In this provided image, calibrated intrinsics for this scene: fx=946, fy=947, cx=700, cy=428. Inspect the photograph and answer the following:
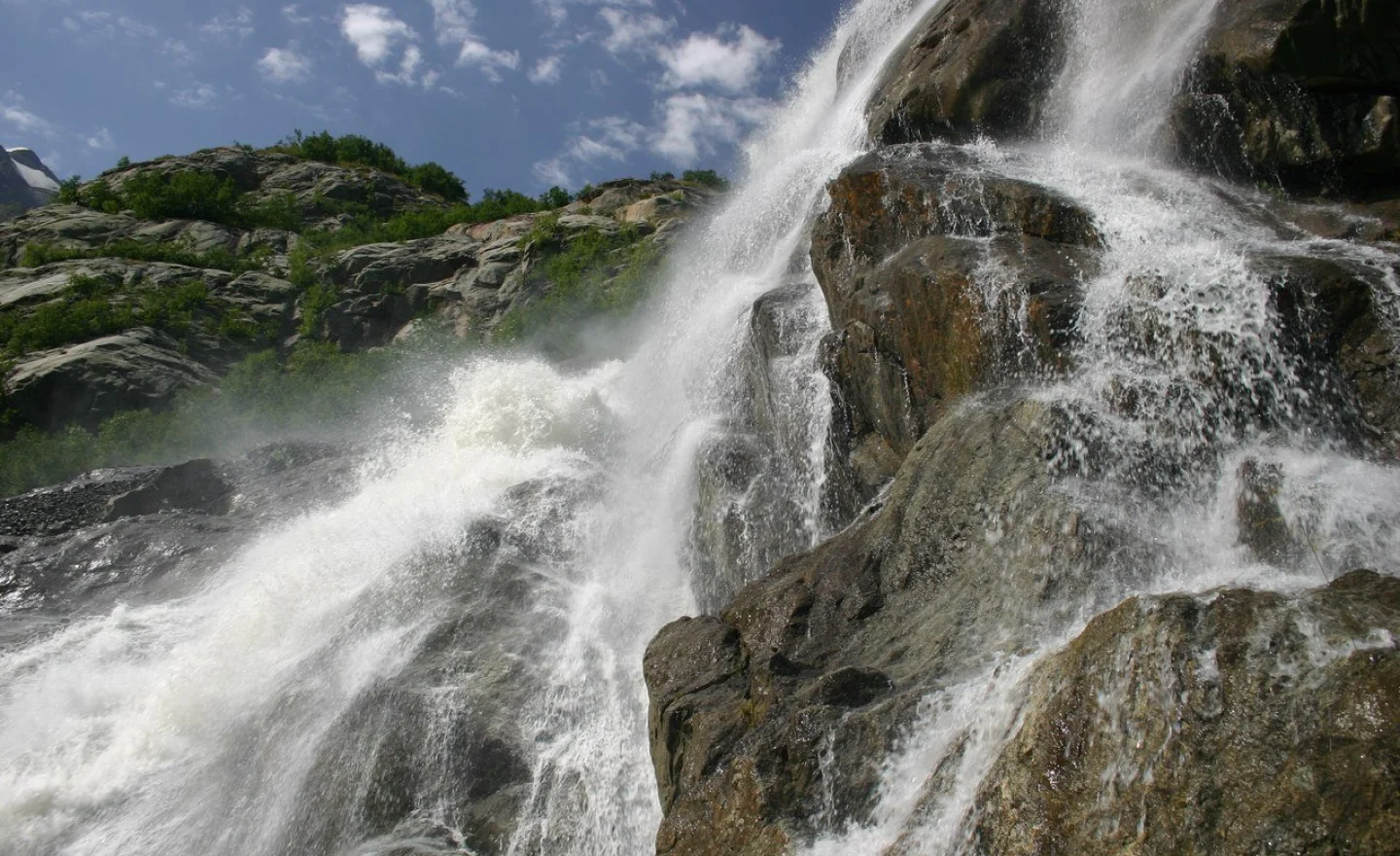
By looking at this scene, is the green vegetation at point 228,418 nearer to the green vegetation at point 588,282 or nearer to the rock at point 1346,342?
the green vegetation at point 588,282

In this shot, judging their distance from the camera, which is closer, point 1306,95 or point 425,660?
point 425,660

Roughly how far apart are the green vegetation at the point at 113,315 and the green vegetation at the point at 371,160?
23.2 meters

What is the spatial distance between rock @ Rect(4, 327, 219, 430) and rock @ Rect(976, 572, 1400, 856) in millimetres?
29227

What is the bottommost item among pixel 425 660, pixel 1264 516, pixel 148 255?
pixel 1264 516

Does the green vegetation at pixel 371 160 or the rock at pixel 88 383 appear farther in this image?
the green vegetation at pixel 371 160

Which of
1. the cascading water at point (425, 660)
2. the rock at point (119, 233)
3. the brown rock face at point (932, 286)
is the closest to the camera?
the cascading water at point (425, 660)

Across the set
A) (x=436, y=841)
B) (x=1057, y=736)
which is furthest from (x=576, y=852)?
(x=1057, y=736)

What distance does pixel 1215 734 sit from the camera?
5.04 metres

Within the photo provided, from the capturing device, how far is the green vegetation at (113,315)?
2997cm

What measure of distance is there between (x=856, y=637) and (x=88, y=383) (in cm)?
2757

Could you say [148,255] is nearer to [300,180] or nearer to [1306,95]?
[300,180]

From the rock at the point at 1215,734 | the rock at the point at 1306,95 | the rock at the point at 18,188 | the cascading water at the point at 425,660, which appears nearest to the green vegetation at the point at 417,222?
the cascading water at the point at 425,660

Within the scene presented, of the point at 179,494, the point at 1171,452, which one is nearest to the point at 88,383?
A: the point at 179,494

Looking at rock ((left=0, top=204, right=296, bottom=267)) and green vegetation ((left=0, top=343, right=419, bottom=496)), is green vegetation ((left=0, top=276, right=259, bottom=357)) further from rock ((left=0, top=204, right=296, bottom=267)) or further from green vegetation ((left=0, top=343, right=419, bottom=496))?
rock ((left=0, top=204, right=296, bottom=267))
